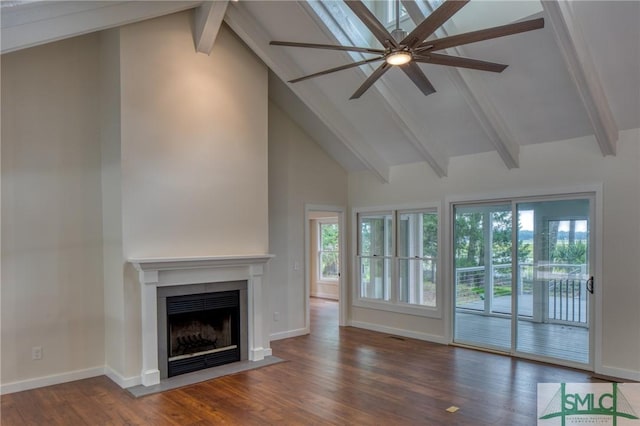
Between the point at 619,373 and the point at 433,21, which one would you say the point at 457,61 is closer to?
the point at 433,21

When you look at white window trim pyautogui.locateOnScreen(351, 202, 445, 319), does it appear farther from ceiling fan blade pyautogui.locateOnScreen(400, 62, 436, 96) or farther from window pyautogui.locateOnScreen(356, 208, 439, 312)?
ceiling fan blade pyautogui.locateOnScreen(400, 62, 436, 96)

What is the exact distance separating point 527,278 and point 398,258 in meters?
1.99

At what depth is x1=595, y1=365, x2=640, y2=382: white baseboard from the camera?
4.44 meters

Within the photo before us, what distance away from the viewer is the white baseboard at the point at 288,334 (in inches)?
247

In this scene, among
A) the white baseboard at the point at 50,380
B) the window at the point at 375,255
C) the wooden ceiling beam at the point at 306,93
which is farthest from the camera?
the window at the point at 375,255

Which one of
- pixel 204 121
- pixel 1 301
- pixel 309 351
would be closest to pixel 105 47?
pixel 204 121

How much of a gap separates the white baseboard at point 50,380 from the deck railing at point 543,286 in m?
4.75

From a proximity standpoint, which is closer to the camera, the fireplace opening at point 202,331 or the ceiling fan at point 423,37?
the ceiling fan at point 423,37

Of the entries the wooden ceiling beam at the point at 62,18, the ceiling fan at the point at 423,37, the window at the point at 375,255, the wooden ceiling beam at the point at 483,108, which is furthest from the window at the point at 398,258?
the wooden ceiling beam at the point at 62,18

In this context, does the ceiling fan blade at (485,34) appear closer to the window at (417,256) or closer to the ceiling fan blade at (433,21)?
the ceiling fan blade at (433,21)

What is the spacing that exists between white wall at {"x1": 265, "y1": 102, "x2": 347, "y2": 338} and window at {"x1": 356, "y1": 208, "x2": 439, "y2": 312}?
1.12 meters

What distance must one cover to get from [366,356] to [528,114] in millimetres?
3541

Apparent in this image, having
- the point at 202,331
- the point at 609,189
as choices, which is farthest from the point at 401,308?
the point at 609,189

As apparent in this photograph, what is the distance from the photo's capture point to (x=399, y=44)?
10.1 feet
